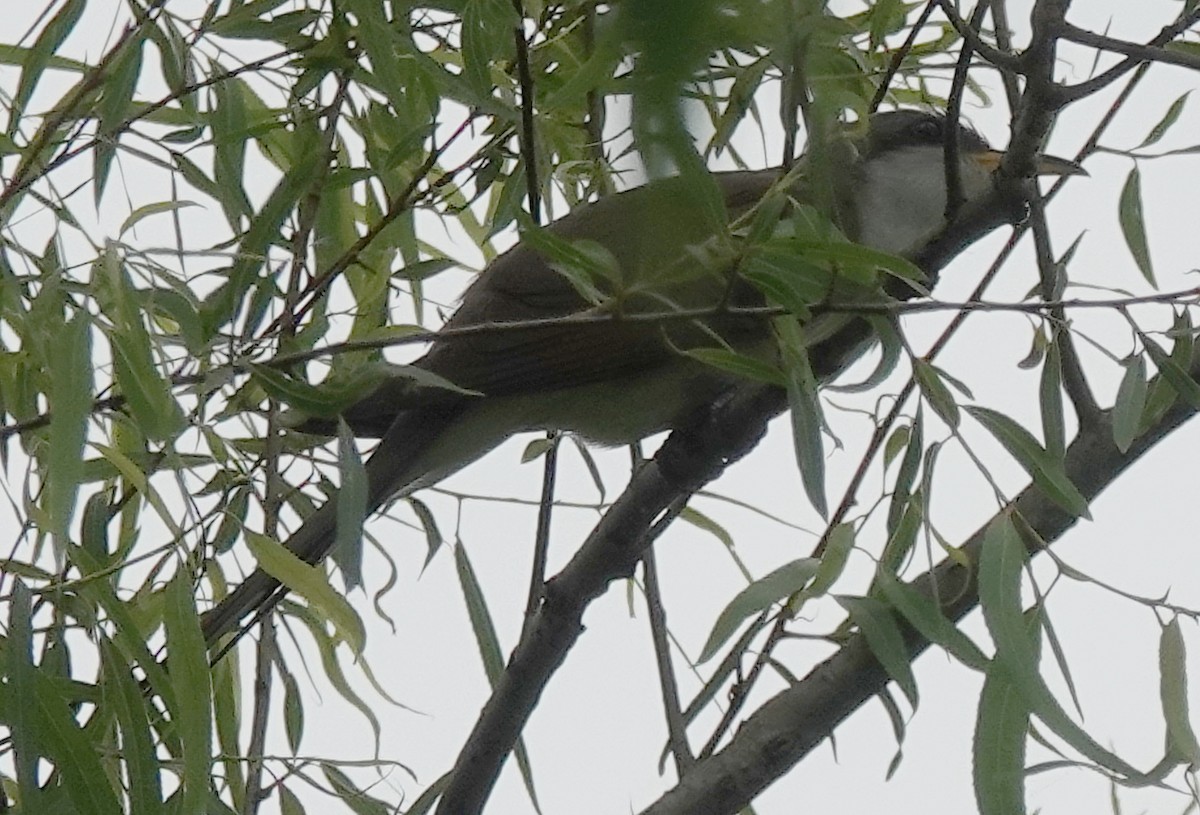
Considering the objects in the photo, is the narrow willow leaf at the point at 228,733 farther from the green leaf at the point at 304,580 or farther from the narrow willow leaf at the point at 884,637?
the narrow willow leaf at the point at 884,637

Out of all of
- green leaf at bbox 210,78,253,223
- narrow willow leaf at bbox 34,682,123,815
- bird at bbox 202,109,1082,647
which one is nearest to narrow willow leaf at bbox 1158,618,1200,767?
bird at bbox 202,109,1082,647

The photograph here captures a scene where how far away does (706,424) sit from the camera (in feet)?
4.14

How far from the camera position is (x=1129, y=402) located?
97cm

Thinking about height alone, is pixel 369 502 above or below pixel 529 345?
below

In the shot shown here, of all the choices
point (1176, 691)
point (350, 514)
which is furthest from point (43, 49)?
point (1176, 691)

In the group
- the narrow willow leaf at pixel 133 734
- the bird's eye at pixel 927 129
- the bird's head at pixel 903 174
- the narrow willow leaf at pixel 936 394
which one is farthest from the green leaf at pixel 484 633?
the bird's eye at pixel 927 129

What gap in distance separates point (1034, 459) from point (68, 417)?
0.56 metres

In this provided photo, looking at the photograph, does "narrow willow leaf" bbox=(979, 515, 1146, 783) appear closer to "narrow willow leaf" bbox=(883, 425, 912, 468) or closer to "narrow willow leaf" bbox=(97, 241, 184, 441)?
"narrow willow leaf" bbox=(883, 425, 912, 468)

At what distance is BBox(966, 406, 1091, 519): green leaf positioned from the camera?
36.0 inches

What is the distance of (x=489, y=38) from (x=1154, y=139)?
48 centimetres

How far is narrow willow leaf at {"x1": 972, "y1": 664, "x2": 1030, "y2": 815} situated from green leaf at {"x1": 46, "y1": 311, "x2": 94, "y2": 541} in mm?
534

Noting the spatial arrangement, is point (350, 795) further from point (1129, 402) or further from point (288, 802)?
point (1129, 402)

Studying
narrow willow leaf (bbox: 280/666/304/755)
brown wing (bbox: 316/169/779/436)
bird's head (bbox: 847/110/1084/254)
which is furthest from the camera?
bird's head (bbox: 847/110/1084/254)

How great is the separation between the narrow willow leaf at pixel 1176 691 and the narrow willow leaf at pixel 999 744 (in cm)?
13
